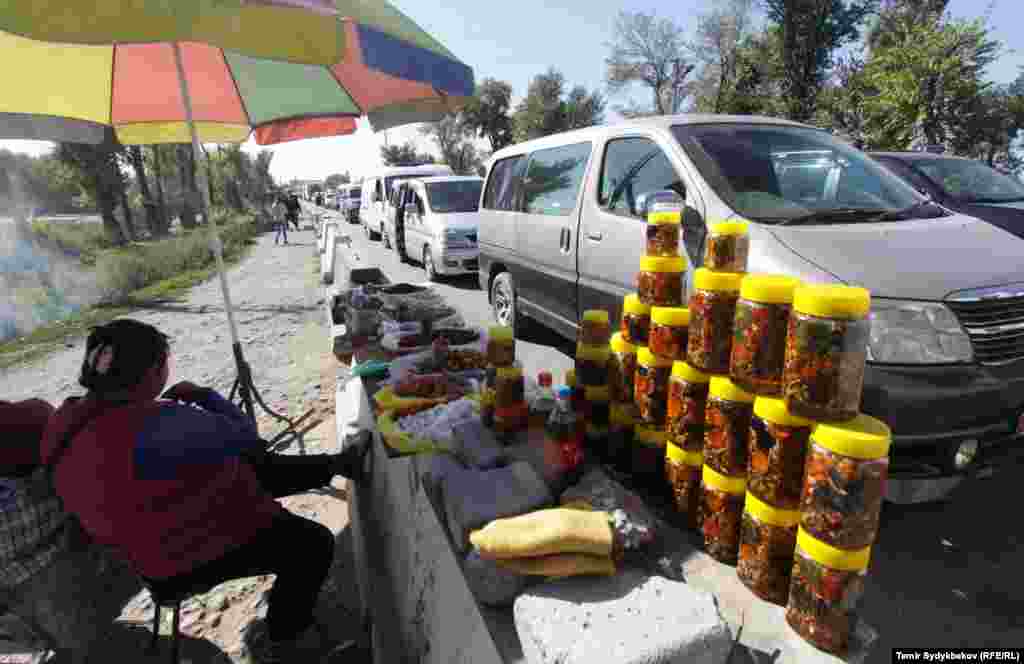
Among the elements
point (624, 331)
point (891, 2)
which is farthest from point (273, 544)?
point (891, 2)

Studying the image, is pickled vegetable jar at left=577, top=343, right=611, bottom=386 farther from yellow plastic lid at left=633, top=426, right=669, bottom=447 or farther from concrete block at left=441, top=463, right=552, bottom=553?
concrete block at left=441, top=463, right=552, bottom=553

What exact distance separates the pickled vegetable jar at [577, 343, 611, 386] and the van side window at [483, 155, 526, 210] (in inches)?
148

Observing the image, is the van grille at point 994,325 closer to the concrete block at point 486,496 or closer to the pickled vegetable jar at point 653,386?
the pickled vegetable jar at point 653,386

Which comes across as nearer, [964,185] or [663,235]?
[663,235]

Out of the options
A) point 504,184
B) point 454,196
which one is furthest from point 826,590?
point 454,196

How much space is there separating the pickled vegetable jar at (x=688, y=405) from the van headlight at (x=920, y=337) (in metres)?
1.22

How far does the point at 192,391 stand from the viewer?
7.51 feet

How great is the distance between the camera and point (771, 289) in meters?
1.25

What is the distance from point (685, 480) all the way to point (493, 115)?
48756 millimetres

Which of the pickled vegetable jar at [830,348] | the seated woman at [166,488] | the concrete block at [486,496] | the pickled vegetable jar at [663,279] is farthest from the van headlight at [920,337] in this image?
the seated woman at [166,488]

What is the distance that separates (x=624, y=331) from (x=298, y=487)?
162 centimetres

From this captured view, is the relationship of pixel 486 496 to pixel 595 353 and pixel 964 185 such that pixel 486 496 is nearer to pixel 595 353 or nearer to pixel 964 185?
pixel 595 353

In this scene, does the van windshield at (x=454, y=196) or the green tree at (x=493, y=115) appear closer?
the van windshield at (x=454, y=196)

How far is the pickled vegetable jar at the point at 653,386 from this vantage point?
1.75 meters
